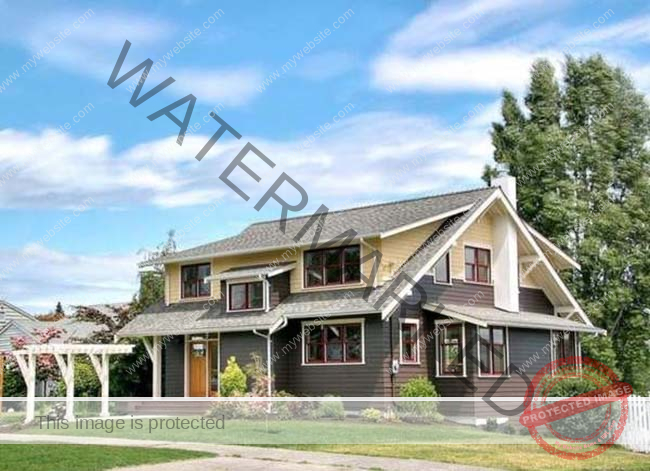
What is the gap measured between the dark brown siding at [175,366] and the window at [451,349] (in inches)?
376

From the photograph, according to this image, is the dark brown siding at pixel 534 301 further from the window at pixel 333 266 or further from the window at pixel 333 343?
the window at pixel 333 343

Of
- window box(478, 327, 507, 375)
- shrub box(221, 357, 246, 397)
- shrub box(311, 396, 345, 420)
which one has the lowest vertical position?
shrub box(311, 396, 345, 420)

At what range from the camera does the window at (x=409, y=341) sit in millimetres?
29422

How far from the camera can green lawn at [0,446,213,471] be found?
51.7 feet

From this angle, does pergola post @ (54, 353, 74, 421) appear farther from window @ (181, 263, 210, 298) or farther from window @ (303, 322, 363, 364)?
window @ (181, 263, 210, 298)

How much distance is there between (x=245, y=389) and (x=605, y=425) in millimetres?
11874

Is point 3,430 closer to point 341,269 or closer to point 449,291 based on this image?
point 341,269

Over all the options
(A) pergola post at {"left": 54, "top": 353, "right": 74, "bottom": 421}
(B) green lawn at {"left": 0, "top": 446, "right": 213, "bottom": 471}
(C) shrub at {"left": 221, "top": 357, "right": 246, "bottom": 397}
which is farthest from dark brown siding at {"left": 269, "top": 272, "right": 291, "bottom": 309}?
(B) green lawn at {"left": 0, "top": 446, "right": 213, "bottom": 471}

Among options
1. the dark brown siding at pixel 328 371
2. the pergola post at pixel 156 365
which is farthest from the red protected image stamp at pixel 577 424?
the pergola post at pixel 156 365

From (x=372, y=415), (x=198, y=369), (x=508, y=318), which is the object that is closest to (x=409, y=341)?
(x=508, y=318)

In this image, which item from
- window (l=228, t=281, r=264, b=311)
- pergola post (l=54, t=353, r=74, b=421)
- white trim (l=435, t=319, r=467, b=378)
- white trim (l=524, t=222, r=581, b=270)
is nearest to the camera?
pergola post (l=54, t=353, r=74, b=421)

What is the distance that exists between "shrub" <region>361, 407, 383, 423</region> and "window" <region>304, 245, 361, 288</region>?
5.40m

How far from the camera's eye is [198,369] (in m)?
33.6

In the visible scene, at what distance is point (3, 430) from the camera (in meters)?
25.7
